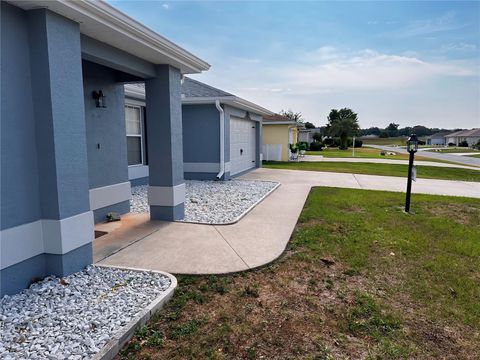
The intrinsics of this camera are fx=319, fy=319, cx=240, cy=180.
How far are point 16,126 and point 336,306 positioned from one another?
13.6 feet

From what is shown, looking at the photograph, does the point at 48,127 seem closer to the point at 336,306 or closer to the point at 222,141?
the point at 336,306

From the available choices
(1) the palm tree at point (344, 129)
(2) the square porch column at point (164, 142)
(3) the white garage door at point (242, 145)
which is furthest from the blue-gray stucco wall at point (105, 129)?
(1) the palm tree at point (344, 129)

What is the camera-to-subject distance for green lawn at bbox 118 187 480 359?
2898 millimetres

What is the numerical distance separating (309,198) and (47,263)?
737 cm

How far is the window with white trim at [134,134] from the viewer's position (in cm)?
1001

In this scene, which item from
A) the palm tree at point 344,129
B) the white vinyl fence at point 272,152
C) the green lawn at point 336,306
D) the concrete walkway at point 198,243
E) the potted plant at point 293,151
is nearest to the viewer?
the green lawn at point 336,306

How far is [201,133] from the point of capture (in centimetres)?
1266

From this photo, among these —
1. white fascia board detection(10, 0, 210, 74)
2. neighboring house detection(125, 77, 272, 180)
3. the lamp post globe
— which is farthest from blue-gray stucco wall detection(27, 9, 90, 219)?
neighboring house detection(125, 77, 272, 180)

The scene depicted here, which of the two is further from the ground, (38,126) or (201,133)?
(201,133)

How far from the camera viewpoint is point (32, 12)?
358cm

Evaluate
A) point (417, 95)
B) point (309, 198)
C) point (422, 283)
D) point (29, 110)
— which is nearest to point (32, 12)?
point (29, 110)

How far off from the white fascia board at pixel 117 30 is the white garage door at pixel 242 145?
7.92 meters

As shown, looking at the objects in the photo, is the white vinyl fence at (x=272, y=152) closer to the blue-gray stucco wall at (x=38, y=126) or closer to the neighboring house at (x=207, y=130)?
the neighboring house at (x=207, y=130)

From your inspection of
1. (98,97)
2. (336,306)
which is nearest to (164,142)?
(98,97)
